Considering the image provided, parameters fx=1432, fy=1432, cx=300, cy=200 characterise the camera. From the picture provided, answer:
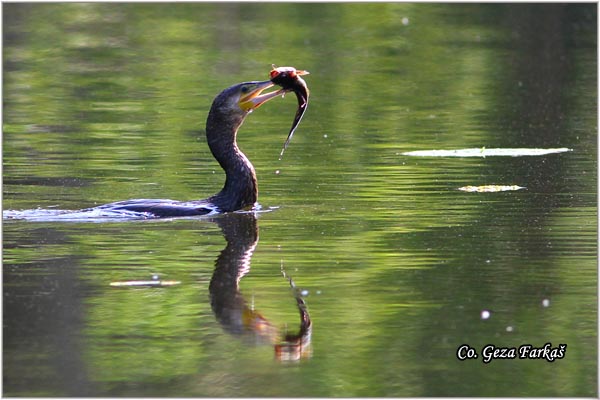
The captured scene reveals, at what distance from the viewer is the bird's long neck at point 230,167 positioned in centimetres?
1126

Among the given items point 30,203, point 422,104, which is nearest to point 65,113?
point 422,104

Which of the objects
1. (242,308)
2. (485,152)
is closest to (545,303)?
(242,308)

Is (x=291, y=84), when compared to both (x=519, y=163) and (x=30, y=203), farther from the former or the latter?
(x=519, y=163)

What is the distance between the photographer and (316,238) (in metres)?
10.2

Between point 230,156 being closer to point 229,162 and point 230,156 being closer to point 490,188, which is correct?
point 229,162

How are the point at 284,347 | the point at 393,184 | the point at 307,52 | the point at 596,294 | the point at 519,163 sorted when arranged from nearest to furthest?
the point at 284,347 < the point at 596,294 < the point at 393,184 < the point at 519,163 < the point at 307,52

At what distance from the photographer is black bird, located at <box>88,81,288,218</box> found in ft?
36.5

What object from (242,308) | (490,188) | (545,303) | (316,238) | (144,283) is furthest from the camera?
(490,188)

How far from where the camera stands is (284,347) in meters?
7.66

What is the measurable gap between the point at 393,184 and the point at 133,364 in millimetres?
5453

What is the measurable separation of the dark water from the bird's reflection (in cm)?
2

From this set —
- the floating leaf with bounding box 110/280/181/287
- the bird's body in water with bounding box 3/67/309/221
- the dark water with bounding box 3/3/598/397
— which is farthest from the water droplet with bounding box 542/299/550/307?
the bird's body in water with bounding box 3/67/309/221

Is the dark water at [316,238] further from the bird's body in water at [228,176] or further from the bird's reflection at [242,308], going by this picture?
the bird's body in water at [228,176]

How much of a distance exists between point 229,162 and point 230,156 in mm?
49
